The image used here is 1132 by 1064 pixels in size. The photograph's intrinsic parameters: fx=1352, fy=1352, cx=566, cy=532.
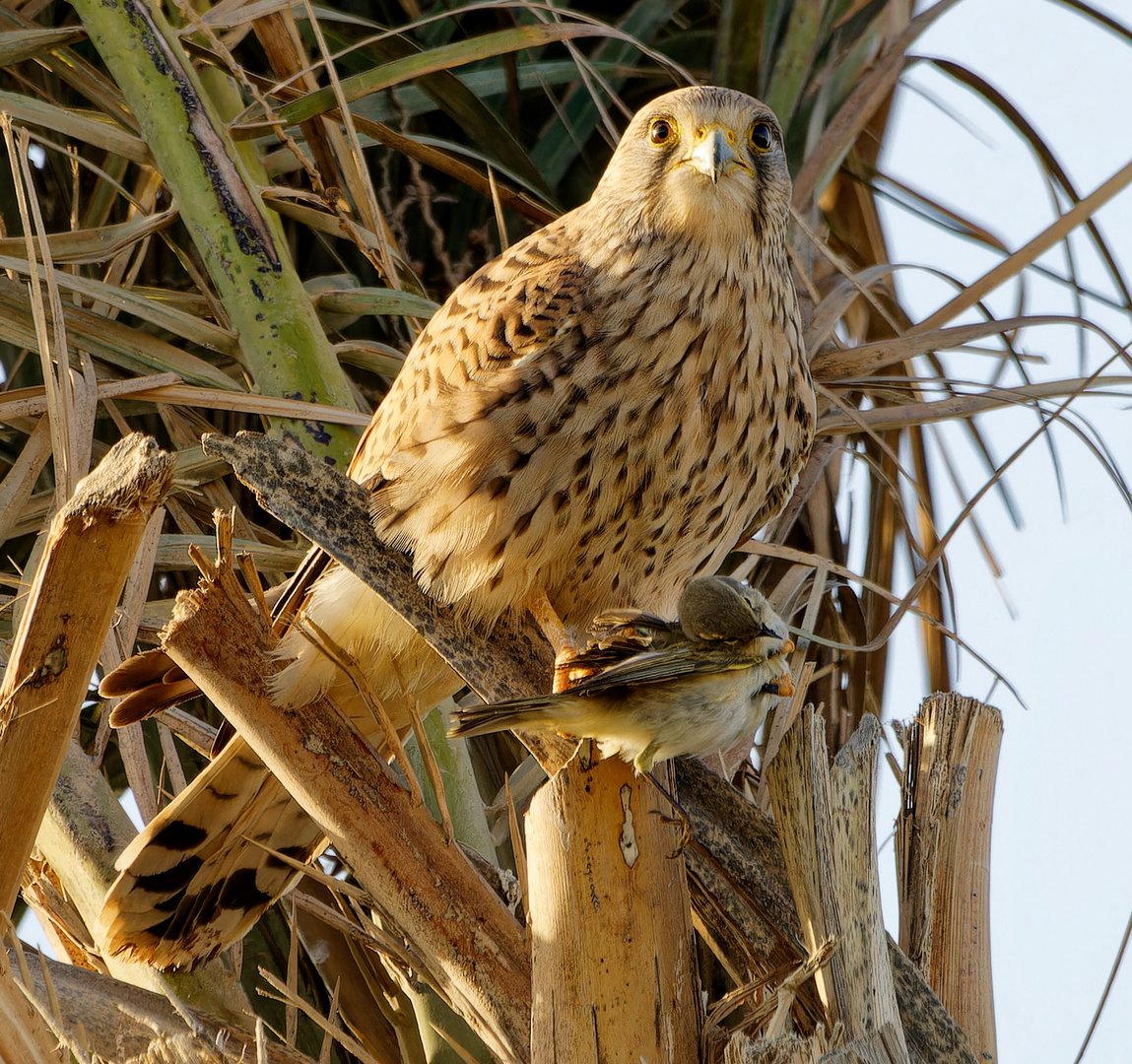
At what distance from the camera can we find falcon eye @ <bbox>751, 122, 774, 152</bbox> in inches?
93.7

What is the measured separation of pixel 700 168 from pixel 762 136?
24 cm

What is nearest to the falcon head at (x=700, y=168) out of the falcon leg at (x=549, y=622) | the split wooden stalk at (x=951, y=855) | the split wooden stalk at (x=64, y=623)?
the falcon leg at (x=549, y=622)

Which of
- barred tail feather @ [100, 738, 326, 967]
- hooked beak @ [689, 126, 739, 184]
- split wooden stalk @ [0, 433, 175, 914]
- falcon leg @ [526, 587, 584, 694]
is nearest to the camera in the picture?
split wooden stalk @ [0, 433, 175, 914]

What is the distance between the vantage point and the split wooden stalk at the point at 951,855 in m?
1.79

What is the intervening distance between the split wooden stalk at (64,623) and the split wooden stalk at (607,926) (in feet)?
1.73

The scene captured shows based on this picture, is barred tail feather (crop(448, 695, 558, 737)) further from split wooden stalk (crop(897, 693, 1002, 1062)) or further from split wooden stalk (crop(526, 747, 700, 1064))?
split wooden stalk (crop(897, 693, 1002, 1062))

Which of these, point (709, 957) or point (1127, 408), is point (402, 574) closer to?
point (709, 957)

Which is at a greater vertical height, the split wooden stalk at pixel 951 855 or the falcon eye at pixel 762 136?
the falcon eye at pixel 762 136

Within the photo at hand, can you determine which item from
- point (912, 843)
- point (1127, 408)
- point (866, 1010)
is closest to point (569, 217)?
point (1127, 408)

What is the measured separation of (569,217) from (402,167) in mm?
941

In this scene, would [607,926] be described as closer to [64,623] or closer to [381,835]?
[381,835]

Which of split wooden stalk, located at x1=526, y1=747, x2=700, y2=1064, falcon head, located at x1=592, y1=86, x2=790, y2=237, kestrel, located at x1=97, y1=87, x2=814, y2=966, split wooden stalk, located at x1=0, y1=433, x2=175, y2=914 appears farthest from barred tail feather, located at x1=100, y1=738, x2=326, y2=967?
falcon head, located at x1=592, y1=86, x2=790, y2=237

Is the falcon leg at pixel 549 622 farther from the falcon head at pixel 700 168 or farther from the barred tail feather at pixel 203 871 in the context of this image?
the falcon head at pixel 700 168

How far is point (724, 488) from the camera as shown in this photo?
2.18 m
